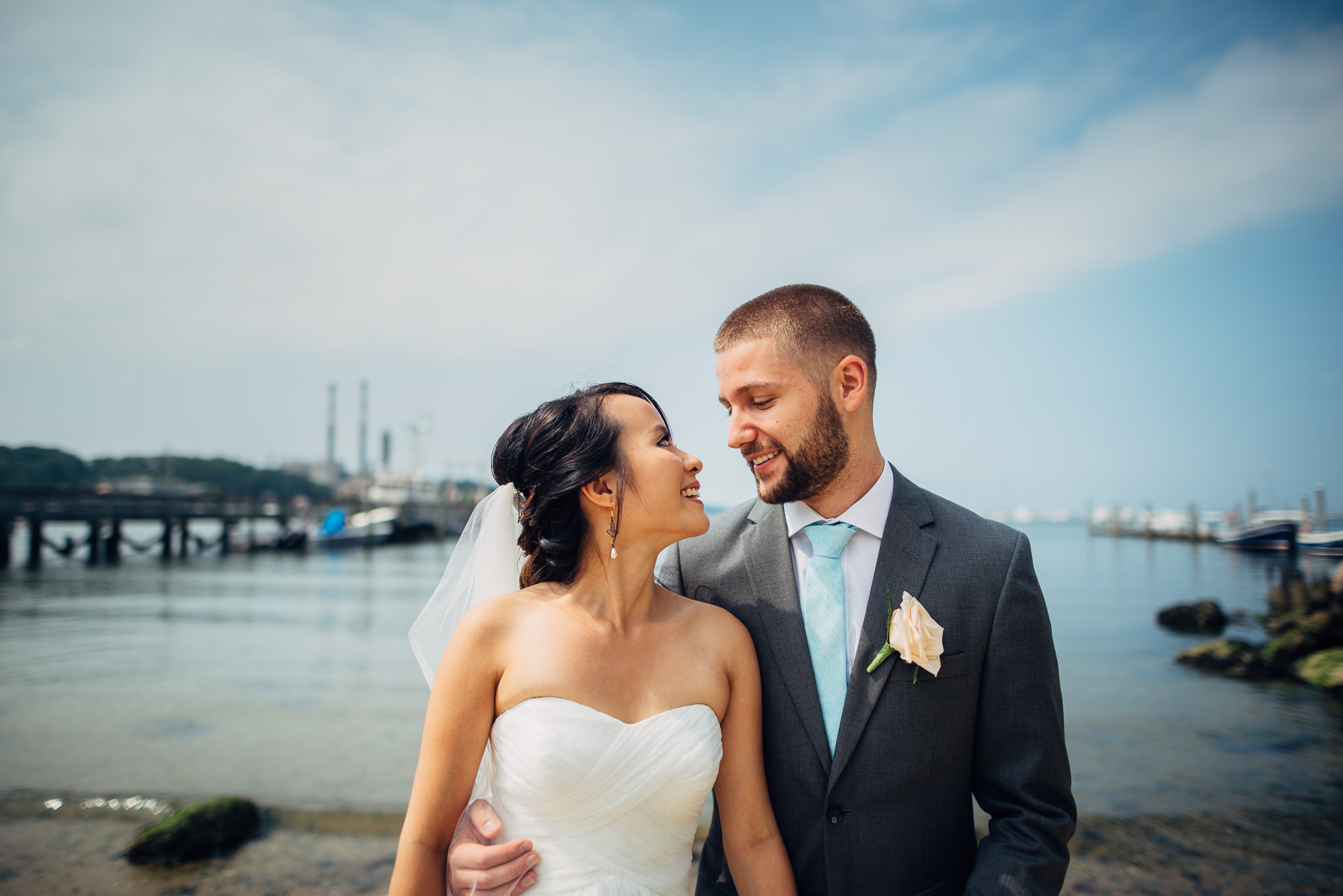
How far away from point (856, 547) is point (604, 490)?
35.1 inches

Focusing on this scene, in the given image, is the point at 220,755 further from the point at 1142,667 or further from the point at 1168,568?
the point at 1168,568

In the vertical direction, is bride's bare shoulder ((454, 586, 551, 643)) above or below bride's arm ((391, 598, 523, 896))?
above

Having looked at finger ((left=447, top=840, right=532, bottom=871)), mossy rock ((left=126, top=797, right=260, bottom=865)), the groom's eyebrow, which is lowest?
mossy rock ((left=126, top=797, right=260, bottom=865))

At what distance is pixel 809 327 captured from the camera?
2.39 metres

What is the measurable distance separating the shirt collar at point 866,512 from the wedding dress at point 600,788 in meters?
0.73

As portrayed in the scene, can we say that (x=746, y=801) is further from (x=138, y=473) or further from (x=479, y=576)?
(x=138, y=473)

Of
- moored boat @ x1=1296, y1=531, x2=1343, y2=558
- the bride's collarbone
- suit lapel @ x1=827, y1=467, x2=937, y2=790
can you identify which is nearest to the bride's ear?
the bride's collarbone

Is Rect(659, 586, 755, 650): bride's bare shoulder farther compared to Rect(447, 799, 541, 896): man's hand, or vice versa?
Rect(659, 586, 755, 650): bride's bare shoulder

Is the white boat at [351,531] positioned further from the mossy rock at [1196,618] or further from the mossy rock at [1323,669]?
the mossy rock at [1323,669]

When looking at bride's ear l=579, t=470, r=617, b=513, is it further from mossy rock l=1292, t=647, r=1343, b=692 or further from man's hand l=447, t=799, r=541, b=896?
mossy rock l=1292, t=647, r=1343, b=692

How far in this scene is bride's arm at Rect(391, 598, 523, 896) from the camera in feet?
6.87

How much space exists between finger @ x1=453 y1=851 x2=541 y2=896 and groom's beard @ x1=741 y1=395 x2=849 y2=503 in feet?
4.52

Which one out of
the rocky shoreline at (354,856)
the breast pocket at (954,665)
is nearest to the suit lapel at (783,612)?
the breast pocket at (954,665)

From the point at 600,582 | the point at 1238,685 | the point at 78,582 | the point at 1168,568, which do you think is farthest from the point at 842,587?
the point at 1168,568
